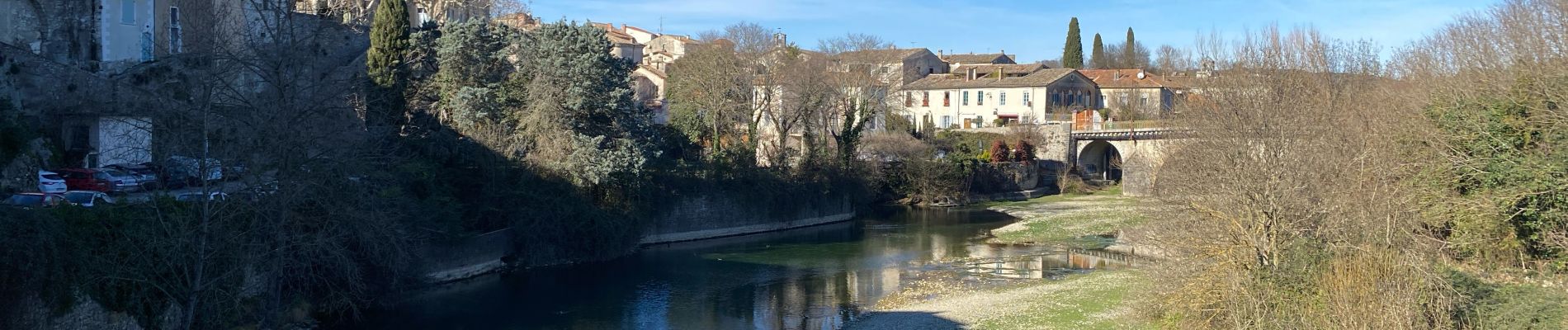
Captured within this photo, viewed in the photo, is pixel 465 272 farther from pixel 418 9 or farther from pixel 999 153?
pixel 999 153

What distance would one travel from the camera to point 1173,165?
70.9 ft

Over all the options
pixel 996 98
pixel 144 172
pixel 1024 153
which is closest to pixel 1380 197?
pixel 144 172

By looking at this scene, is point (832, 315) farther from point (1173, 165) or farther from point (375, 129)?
point (375, 129)

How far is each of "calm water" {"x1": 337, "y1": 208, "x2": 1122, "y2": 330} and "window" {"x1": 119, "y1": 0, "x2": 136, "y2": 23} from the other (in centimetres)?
1134

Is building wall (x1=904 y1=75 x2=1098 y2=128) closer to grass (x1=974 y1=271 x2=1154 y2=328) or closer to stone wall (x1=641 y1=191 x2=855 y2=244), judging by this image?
stone wall (x1=641 y1=191 x2=855 y2=244)

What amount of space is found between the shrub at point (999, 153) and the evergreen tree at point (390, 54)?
30.2 meters

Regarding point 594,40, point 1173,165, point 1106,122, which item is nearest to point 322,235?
point 1173,165

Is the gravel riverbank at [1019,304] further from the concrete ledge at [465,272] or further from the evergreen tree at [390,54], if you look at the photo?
the evergreen tree at [390,54]

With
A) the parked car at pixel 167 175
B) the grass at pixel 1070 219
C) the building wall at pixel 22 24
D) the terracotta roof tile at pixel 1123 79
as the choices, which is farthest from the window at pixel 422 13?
the terracotta roof tile at pixel 1123 79

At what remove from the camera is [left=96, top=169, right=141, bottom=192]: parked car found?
74.7 ft

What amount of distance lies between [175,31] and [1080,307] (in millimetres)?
24690

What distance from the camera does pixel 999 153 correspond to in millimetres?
55094

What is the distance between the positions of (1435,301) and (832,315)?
37.3 feet

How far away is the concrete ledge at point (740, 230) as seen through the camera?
120 ft
